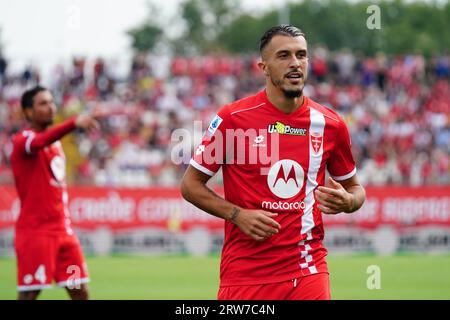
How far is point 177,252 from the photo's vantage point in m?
23.1

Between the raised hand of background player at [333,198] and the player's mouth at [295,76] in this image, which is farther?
the player's mouth at [295,76]

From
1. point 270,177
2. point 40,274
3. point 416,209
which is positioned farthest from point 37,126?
point 416,209

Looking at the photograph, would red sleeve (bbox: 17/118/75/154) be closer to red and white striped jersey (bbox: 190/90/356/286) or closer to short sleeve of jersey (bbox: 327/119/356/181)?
red and white striped jersey (bbox: 190/90/356/286)

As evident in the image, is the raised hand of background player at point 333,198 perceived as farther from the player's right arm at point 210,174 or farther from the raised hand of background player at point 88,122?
the raised hand of background player at point 88,122

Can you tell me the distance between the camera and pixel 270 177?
6477 millimetres

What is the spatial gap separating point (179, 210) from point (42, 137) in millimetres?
13367

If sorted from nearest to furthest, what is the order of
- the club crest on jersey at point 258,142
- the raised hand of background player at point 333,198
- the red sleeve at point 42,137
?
the raised hand of background player at point 333,198
the club crest on jersey at point 258,142
the red sleeve at point 42,137

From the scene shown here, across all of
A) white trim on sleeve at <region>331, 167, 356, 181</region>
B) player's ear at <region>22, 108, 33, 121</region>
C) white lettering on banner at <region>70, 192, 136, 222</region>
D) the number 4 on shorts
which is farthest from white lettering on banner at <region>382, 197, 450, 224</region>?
white trim on sleeve at <region>331, 167, 356, 181</region>

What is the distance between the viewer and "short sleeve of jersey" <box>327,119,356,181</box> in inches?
268

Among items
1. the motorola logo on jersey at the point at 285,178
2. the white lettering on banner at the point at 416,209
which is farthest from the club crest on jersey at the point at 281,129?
the white lettering on banner at the point at 416,209

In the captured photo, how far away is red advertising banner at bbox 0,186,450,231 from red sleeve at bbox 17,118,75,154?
12.7m

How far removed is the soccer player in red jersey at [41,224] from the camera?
992cm

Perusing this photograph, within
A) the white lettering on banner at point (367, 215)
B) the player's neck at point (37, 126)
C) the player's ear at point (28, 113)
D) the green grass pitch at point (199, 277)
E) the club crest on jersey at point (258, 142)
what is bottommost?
the green grass pitch at point (199, 277)

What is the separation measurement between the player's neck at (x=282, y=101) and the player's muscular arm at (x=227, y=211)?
2.41ft
